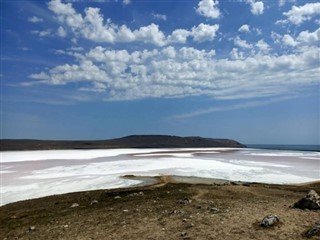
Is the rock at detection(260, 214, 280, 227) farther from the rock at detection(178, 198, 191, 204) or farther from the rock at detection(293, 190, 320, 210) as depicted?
the rock at detection(178, 198, 191, 204)

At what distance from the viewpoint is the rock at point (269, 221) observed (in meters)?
9.38

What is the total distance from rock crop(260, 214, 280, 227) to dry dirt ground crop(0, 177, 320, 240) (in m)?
0.15

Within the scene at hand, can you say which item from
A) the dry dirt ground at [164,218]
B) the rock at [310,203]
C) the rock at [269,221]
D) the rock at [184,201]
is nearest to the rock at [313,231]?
the dry dirt ground at [164,218]

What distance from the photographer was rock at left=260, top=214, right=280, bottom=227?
9.38m

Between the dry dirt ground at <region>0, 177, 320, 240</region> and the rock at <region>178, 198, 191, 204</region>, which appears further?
the rock at <region>178, 198, 191, 204</region>

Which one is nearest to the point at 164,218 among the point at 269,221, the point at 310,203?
the point at 269,221

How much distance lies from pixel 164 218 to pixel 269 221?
3.03 meters

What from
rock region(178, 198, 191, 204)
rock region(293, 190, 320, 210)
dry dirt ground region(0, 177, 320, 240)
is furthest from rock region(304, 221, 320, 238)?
rock region(178, 198, 191, 204)

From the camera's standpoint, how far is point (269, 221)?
372 inches

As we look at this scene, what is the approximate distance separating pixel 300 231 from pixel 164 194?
710 centimetres

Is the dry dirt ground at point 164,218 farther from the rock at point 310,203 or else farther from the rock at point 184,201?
the rock at point 310,203

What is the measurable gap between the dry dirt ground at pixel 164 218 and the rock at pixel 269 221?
0.15m

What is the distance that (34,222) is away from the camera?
470 inches

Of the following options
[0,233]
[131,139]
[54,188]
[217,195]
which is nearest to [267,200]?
[217,195]
